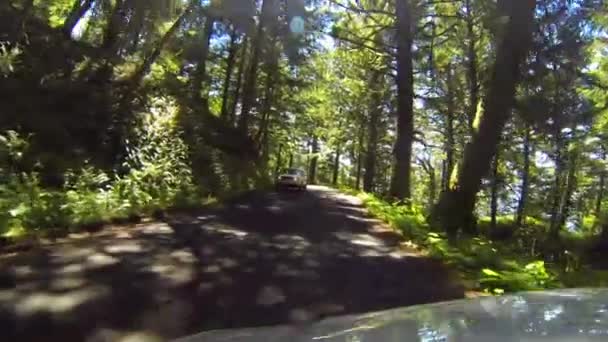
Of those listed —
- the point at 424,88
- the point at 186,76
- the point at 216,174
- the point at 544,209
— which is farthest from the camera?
the point at 544,209

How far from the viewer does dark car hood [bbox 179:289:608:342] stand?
2.97 m

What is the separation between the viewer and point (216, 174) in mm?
24438

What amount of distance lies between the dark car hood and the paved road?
682mm

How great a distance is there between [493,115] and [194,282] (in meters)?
8.38

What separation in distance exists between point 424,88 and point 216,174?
1732cm

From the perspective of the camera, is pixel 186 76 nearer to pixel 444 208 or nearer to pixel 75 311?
pixel 444 208

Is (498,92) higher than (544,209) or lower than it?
higher

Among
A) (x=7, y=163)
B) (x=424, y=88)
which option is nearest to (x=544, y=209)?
(x=424, y=88)

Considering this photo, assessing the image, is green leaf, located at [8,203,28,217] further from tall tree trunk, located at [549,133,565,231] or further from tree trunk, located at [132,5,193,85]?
tall tree trunk, located at [549,133,565,231]

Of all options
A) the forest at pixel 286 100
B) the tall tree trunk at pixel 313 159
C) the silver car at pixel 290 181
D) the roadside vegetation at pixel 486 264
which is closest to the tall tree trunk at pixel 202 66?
the forest at pixel 286 100

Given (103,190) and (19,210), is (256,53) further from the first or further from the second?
(19,210)

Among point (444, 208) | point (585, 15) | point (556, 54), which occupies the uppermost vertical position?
point (585, 15)

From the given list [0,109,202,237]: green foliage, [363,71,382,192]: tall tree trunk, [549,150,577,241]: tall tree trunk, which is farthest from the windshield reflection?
[363,71,382,192]: tall tree trunk

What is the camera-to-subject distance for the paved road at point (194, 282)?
601 centimetres
